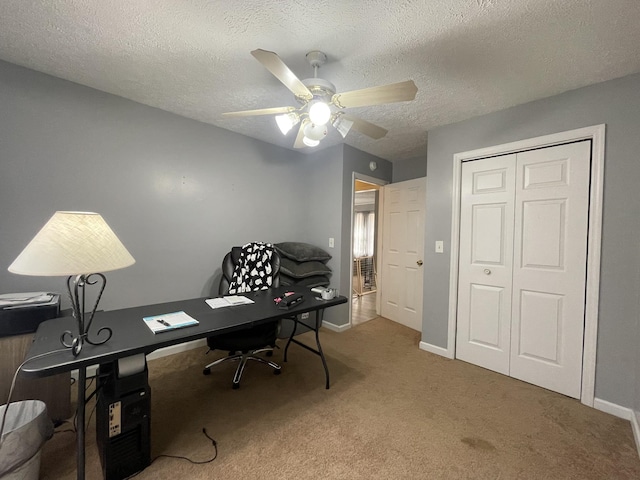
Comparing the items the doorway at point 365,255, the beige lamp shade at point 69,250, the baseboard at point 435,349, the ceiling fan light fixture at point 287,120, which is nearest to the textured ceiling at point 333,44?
the ceiling fan light fixture at point 287,120

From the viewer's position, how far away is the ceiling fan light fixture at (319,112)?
60.5 inches

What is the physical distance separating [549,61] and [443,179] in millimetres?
1181

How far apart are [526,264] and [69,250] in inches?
120

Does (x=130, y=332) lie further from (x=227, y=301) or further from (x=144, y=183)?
(x=144, y=183)

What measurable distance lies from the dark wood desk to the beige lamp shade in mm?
367

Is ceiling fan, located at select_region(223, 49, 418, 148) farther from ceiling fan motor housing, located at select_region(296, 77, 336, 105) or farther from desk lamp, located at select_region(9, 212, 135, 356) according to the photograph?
desk lamp, located at select_region(9, 212, 135, 356)

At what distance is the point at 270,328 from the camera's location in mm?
2111

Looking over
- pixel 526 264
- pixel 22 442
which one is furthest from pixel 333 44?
pixel 22 442

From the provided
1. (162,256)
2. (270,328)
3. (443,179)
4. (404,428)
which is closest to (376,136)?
(443,179)

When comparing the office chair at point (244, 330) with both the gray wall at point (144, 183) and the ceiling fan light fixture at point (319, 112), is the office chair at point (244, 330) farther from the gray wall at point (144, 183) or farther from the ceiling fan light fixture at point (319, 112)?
the ceiling fan light fixture at point (319, 112)

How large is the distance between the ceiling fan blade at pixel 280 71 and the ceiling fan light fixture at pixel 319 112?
9 cm

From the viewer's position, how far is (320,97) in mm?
1645

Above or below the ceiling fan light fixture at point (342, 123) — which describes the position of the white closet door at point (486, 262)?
below

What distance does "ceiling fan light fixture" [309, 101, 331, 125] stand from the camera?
5.04 ft
